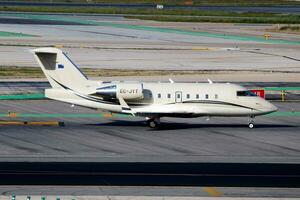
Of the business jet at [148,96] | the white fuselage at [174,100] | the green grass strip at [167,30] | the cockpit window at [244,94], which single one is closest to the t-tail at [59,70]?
the business jet at [148,96]

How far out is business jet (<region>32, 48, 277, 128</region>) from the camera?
54000 millimetres

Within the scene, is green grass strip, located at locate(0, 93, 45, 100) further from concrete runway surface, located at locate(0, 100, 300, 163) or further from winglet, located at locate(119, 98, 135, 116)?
winglet, located at locate(119, 98, 135, 116)

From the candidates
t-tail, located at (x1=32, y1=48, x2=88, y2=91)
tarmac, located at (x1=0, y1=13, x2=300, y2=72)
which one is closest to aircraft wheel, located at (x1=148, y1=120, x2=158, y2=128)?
t-tail, located at (x1=32, y1=48, x2=88, y2=91)

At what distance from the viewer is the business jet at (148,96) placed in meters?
54.0

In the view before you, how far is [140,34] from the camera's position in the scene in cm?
12131

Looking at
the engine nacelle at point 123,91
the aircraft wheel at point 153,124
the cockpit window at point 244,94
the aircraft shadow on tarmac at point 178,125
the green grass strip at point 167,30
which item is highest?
the engine nacelle at point 123,91

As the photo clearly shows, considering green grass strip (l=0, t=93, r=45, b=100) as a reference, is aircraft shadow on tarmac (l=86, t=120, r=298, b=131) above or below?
below

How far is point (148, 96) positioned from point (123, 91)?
65.7 inches

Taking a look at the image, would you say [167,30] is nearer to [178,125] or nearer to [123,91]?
[178,125]

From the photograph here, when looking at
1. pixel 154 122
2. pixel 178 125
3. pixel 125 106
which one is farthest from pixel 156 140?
pixel 178 125

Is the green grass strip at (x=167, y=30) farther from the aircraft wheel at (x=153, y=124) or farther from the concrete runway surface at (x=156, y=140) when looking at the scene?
the aircraft wheel at (x=153, y=124)

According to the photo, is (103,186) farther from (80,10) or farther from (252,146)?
(80,10)

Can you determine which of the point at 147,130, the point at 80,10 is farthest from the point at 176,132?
the point at 80,10

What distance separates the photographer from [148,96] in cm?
5431
